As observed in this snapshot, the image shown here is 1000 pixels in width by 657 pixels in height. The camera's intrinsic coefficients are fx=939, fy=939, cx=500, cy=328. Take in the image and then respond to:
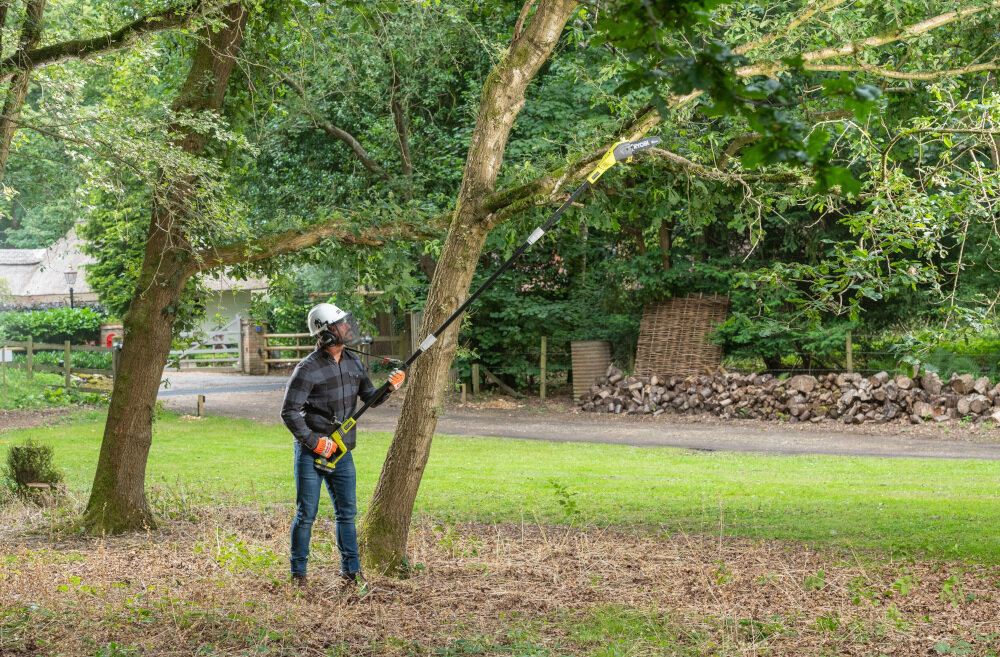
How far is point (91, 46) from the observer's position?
720cm

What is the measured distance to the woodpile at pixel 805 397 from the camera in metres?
17.3

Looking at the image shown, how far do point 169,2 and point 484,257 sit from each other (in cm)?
1502

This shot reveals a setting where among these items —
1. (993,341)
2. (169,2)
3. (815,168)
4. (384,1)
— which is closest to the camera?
(815,168)

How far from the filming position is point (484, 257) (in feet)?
75.0

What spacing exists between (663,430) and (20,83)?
13861mm

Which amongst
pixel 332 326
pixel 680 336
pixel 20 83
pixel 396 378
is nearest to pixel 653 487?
pixel 396 378

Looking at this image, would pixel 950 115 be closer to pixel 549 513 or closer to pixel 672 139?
pixel 672 139

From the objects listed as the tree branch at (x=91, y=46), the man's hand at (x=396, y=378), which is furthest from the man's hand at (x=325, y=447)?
the tree branch at (x=91, y=46)

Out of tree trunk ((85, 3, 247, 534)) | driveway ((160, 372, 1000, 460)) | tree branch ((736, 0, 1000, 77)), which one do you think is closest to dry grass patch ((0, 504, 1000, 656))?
tree trunk ((85, 3, 247, 534))

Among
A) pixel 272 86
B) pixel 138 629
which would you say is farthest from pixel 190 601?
pixel 272 86

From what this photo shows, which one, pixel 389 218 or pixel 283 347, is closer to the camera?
pixel 389 218

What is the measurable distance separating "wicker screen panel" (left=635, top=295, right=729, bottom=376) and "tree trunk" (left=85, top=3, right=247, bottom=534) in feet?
46.3

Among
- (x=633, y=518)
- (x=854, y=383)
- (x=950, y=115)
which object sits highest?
(x=950, y=115)

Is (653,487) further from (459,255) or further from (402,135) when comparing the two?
(402,135)
